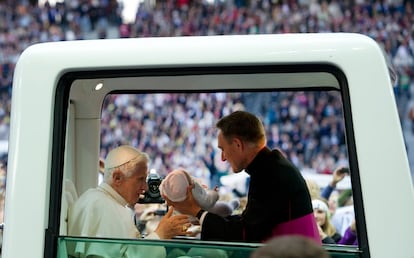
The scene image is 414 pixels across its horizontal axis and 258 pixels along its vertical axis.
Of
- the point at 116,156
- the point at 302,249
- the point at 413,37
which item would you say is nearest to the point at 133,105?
the point at 413,37

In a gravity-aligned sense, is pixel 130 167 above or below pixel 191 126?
below

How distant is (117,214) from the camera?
7.79ft

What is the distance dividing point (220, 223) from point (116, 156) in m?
0.57

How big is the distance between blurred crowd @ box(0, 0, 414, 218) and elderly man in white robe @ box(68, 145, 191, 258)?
48.1 ft

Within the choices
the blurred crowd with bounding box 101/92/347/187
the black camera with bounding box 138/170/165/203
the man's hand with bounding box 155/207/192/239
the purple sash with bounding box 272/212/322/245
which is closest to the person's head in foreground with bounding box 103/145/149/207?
the man's hand with bounding box 155/207/192/239

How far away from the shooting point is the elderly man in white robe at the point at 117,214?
6.81 ft

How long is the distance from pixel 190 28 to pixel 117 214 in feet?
79.0

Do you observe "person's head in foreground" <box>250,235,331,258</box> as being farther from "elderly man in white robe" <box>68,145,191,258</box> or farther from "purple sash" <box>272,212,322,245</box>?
"purple sash" <box>272,212,322,245</box>

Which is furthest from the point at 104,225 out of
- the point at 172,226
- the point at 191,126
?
the point at 191,126

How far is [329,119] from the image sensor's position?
18469 mm

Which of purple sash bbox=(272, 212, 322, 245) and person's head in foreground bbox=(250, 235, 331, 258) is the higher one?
purple sash bbox=(272, 212, 322, 245)

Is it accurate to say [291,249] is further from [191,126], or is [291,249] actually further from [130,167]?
[191,126]

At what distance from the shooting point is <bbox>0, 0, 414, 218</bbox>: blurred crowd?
61.7ft

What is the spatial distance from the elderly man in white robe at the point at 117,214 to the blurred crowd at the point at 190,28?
14.7 m
